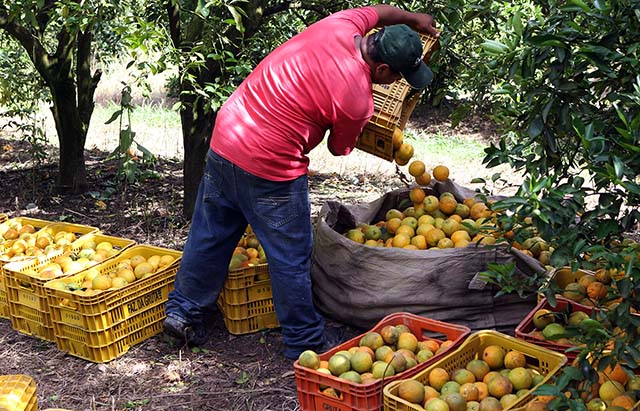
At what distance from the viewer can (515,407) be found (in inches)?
111

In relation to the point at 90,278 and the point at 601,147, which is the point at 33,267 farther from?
the point at 601,147

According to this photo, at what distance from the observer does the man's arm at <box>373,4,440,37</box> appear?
13.3ft

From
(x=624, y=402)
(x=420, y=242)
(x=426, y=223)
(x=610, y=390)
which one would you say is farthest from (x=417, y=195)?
(x=624, y=402)

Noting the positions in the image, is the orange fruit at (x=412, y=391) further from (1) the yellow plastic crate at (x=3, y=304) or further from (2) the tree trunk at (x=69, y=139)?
(2) the tree trunk at (x=69, y=139)

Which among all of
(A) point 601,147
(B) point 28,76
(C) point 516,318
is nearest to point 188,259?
(C) point 516,318

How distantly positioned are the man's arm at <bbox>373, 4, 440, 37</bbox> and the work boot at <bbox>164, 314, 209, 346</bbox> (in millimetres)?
1983

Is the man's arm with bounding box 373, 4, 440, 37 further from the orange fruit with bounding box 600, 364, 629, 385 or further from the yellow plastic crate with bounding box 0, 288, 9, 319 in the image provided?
the yellow plastic crate with bounding box 0, 288, 9, 319

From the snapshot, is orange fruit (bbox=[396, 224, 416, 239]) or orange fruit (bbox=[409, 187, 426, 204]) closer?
orange fruit (bbox=[396, 224, 416, 239])

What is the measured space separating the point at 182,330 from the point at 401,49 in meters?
1.93

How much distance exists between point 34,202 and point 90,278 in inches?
112

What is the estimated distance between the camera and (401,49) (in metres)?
3.47

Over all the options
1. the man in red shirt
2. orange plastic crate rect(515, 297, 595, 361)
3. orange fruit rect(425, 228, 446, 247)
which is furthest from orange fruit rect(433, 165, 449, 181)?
orange plastic crate rect(515, 297, 595, 361)

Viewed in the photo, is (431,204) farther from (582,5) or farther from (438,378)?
(582,5)

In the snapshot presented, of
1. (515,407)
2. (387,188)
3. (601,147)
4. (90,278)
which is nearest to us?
(601,147)
